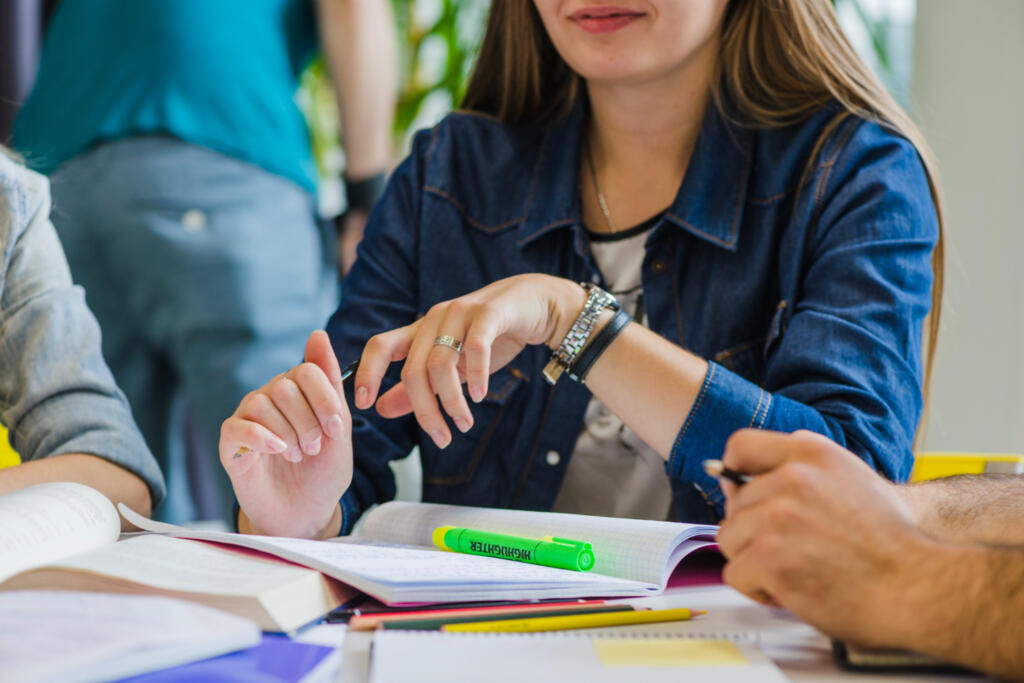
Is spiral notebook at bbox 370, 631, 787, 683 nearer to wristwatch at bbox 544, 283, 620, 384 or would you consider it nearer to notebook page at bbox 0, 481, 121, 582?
notebook page at bbox 0, 481, 121, 582

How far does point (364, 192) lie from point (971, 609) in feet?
4.62

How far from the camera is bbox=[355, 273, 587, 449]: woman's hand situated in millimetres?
809

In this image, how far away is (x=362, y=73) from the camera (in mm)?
1728

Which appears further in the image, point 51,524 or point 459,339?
point 459,339

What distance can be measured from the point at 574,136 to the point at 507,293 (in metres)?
Result: 0.46

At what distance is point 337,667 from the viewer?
20.7 inches

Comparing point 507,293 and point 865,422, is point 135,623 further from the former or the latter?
point 865,422

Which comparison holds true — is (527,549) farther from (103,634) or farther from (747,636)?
(103,634)

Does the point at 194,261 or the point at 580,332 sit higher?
the point at 580,332

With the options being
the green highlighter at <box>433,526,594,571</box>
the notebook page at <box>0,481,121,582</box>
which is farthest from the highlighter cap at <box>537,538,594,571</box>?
the notebook page at <box>0,481,121,582</box>

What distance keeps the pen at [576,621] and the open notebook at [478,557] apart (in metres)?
0.05

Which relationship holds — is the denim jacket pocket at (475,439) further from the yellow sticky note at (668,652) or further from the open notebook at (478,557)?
the yellow sticky note at (668,652)

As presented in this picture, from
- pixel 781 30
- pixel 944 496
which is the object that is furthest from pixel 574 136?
pixel 944 496

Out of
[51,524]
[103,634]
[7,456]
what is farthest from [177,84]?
[103,634]
